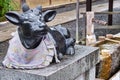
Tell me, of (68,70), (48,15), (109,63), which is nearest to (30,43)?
(48,15)

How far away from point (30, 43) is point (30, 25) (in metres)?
0.15

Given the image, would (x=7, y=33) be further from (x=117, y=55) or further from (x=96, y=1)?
(x=96, y=1)

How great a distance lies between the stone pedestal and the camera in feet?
7.34

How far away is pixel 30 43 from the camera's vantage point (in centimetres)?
227

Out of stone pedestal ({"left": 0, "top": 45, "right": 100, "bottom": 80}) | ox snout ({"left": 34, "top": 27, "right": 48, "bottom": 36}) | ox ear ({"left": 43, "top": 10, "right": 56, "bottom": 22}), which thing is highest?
ox ear ({"left": 43, "top": 10, "right": 56, "bottom": 22})

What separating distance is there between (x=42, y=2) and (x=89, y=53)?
6.74 m

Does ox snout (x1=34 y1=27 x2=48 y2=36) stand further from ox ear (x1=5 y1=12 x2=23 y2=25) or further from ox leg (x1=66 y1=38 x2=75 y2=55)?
ox leg (x1=66 y1=38 x2=75 y2=55)

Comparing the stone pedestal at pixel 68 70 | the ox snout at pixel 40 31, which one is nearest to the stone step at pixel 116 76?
the stone pedestal at pixel 68 70

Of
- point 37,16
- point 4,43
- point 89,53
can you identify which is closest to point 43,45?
point 37,16

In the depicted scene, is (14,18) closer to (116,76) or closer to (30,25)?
(30,25)

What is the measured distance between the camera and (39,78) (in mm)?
2203

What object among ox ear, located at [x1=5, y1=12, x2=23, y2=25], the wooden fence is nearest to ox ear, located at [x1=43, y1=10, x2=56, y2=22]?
ox ear, located at [x1=5, y1=12, x2=23, y2=25]

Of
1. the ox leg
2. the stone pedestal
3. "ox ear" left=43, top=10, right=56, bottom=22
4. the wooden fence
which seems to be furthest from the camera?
the wooden fence

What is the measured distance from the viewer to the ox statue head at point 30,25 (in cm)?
216
